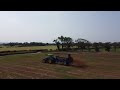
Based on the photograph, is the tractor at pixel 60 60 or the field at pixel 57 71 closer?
the field at pixel 57 71

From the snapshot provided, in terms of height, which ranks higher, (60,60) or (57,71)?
(60,60)

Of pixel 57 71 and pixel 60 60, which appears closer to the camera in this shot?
pixel 57 71

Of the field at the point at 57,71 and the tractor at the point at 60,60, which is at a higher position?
the tractor at the point at 60,60

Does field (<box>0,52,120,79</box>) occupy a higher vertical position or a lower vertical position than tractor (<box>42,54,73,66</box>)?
lower

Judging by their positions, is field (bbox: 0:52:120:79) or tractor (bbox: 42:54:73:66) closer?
field (bbox: 0:52:120:79)
